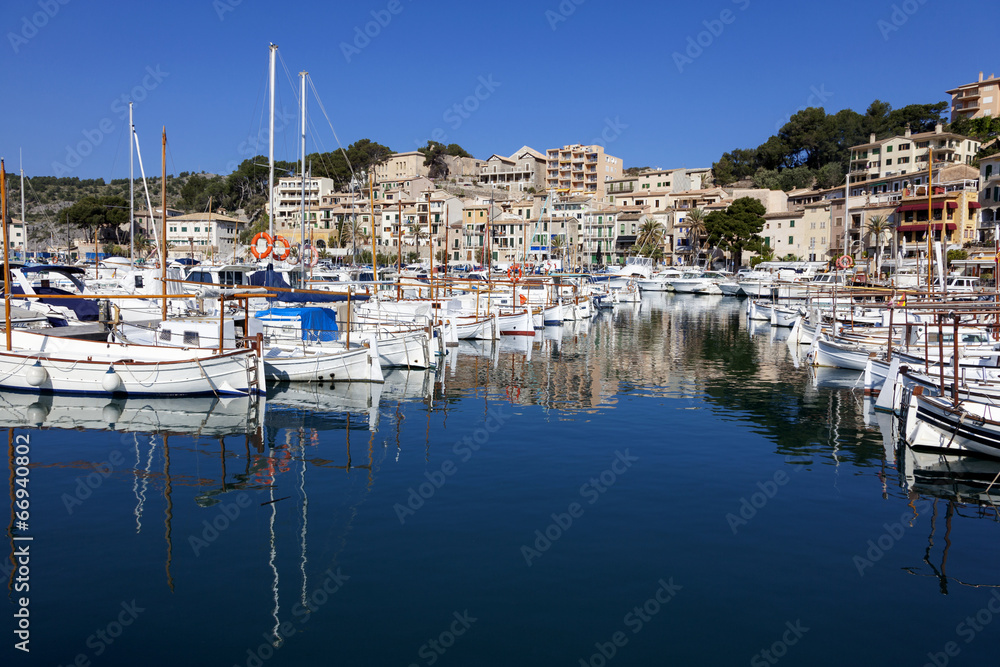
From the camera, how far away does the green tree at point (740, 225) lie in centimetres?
10106

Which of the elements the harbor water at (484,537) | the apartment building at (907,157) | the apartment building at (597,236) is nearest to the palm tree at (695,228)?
the apartment building at (597,236)

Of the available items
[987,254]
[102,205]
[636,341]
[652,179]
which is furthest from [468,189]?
[636,341]

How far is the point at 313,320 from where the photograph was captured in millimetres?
29750

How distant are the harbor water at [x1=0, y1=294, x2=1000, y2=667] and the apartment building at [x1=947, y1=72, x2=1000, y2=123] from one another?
366 feet

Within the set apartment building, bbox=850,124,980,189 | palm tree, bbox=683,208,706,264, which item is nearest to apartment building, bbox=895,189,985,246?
apartment building, bbox=850,124,980,189

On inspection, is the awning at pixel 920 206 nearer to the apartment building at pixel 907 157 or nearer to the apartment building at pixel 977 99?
the apartment building at pixel 907 157

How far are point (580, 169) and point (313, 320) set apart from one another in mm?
128727

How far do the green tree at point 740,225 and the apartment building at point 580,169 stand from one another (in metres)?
47.2

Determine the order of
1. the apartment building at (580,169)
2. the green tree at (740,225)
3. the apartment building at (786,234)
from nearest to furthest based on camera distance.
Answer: the green tree at (740,225) → the apartment building at (786,234) → the apartment building at (580,169)

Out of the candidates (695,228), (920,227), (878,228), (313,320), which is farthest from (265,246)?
(695,228)

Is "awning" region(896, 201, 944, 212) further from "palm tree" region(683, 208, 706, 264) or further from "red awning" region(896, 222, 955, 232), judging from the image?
"palm tree" region(683, 208, 706, 264)

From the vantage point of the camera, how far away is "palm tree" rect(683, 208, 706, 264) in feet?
367

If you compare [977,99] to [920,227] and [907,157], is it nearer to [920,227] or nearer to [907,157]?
[907,157]

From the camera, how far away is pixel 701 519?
47.1 ft
